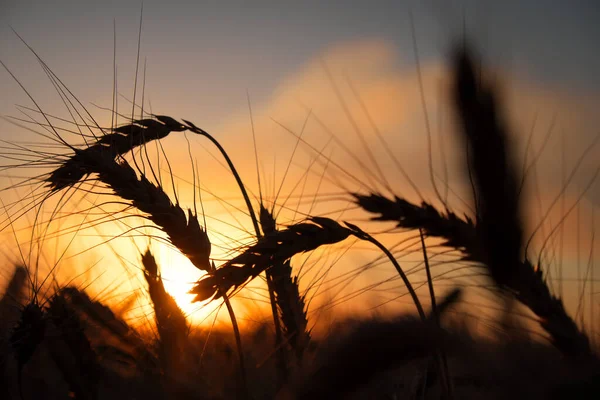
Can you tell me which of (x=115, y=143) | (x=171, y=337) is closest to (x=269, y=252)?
(x=115, y=143)

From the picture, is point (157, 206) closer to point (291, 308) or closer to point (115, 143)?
point (115, 143)

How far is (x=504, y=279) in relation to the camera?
1969mm

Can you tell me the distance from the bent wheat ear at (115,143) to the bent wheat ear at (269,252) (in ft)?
3.24

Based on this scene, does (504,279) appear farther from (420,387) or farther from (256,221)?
(256,221)

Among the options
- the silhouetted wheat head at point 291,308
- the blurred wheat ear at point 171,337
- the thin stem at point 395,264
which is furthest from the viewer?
the blurred wheat ear at point 171,337

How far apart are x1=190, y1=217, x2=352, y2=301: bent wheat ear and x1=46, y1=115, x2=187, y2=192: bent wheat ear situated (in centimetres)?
99

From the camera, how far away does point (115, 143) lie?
2.98 meters

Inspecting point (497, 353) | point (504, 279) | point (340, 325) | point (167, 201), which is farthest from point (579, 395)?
point (167, 201)

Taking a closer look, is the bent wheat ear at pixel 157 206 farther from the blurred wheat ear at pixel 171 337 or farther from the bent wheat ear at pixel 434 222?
the bent wheat ear at pixel 434 222

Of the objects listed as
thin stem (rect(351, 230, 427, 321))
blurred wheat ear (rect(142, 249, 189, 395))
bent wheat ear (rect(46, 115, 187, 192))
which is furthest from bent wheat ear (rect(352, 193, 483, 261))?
blurred wheat ear (rect(142, 249, 189, 395))

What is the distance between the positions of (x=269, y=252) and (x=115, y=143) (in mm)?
1328

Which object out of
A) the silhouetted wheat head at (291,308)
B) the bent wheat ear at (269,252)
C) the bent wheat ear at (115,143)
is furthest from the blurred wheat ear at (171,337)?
the bent wheat ear at (269,252)

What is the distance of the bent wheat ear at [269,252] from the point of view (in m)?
2.00

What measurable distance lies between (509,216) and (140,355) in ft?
7.56
